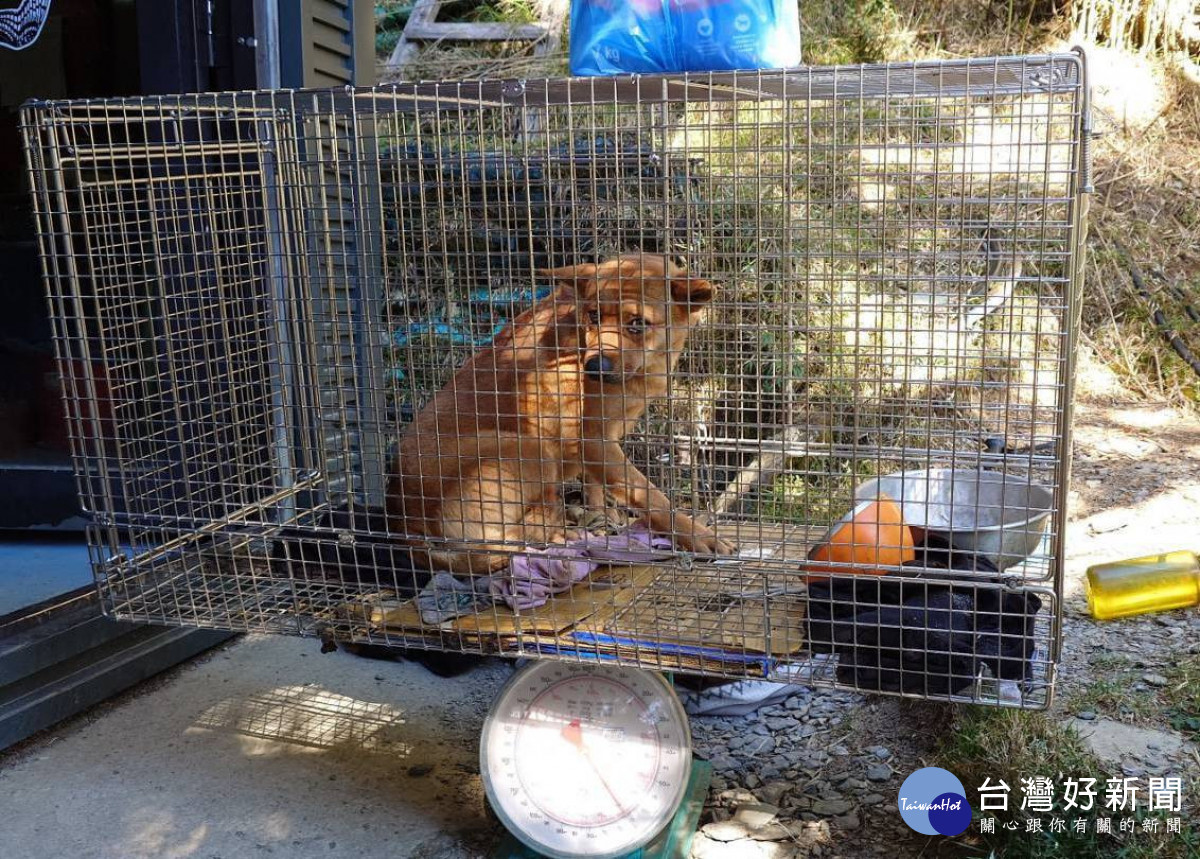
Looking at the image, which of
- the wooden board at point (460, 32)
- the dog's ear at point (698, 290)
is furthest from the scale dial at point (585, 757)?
the wooden board at point (460, 32)

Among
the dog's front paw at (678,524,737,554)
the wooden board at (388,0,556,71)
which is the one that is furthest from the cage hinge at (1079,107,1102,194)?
the wooden board at (388,0,556,71)

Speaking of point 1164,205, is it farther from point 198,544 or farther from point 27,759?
point 27,759

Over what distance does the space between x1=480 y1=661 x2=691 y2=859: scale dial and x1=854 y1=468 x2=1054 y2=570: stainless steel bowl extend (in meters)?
0.75

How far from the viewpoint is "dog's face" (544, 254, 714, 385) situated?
9.29ft

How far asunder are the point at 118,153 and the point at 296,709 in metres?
1.82

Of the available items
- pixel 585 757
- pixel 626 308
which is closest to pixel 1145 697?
pixel 585 757

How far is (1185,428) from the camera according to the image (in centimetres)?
575

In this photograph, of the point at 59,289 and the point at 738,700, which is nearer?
the point at 59,289

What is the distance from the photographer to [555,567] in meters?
2.91

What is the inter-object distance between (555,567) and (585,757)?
1.59ft

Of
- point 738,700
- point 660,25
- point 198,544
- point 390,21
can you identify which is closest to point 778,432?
point 738,700

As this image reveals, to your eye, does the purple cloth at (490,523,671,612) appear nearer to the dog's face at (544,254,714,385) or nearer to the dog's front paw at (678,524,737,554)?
the dog's front paw at (678,524,737,554)

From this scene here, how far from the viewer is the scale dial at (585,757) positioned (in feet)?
8.68

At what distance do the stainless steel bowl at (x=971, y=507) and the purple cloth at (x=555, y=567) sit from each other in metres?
0.59
